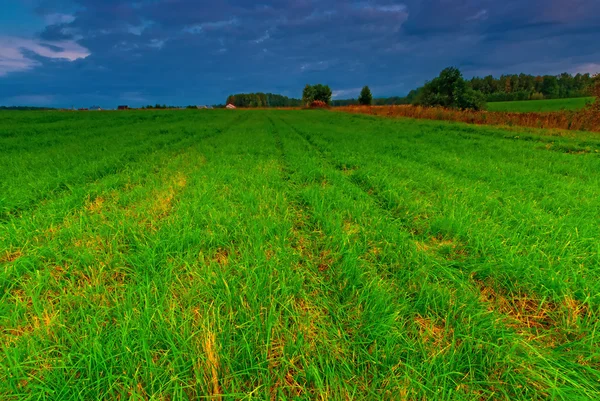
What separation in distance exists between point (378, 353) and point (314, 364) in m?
0.43

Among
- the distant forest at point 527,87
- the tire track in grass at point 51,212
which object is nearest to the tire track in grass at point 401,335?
the tire track in grass at point 51,212

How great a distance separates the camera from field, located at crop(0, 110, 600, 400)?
1502mm

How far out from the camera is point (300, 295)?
7.16 ft

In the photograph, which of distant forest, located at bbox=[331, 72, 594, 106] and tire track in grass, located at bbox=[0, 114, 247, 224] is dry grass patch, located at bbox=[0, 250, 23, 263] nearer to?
tire track in grass, located at bbox=[0, 114, 247, 224]

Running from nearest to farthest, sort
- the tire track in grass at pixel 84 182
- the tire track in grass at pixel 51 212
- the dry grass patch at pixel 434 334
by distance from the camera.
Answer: the dry grass patch at pixel 434 334 < the tire track in grass at pixel 51 212 < the tire track in grass at pixel 84 182

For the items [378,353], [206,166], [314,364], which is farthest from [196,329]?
[206,166]

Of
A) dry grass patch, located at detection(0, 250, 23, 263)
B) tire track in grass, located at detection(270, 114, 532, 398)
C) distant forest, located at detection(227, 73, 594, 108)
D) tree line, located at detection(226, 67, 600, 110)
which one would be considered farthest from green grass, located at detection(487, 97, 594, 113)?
dry grass patch, located at detection(0, 250, 23, 263)

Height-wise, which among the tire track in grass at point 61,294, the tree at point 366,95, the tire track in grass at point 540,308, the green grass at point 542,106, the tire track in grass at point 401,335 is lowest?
the tire track in grass at point 540,308

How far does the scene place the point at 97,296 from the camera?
211 cm

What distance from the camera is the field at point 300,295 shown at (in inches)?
59.1

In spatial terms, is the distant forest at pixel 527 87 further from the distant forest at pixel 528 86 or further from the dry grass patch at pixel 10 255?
the dry grass patch at pixel 10 255

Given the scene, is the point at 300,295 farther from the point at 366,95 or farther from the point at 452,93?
the point at 366,95

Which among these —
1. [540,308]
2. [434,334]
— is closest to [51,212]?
[434,334]

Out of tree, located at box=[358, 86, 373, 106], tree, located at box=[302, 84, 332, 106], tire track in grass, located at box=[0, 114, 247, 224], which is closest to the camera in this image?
tire track in grass, located at box=[0, 114, 247, 224]
